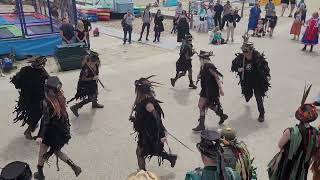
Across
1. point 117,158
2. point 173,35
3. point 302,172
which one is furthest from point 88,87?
point 173,35

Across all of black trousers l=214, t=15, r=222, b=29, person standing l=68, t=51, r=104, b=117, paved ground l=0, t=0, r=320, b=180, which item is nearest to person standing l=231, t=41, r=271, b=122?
paved ground l=0, t=0, r=320, b=180

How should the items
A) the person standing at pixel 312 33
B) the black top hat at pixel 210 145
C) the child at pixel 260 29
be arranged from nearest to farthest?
the black top hat at pixel 210 145, the person standing at pixel 312 33, the child at pixel 260 29

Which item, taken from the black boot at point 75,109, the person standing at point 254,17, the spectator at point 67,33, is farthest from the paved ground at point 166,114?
the person standing at point 254,17

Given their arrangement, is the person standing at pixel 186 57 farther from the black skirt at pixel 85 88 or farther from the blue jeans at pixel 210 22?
the blue jeans at pixel 210 22

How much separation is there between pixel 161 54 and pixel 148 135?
832 centimetres

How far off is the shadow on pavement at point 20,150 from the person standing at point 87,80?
129 cm

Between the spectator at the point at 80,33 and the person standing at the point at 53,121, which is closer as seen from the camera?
the person standing at the point at 53,121

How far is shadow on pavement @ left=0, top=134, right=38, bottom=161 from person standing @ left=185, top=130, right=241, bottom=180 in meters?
4.27

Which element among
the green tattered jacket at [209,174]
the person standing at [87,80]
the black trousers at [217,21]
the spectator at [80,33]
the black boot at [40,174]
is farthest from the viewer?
the black trousers at [217,21]

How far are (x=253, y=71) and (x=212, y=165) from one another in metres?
5.03

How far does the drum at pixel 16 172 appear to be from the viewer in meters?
3.69

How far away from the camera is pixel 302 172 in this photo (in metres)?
4.67

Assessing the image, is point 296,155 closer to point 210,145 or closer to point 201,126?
point 210,145

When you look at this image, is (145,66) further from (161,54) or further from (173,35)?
(173,35)
